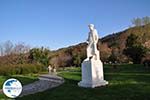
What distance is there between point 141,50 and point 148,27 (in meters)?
45.2

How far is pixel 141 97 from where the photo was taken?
33.4 ft

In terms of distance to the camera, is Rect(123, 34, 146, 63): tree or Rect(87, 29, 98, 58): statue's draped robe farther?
Rect(123, 34, 146, 63): tree

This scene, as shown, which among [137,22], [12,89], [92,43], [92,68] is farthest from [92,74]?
[137,22]

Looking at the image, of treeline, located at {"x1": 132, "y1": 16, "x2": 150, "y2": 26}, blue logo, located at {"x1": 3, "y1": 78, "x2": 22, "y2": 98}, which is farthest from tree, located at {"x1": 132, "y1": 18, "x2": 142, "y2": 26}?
blue logo, located at {"x1": 3, "y1": 78, "x2": 22, "y2": 98}

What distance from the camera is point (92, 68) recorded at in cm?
1462

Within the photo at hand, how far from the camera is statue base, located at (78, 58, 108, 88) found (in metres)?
14.4

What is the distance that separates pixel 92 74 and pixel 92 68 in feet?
1.15

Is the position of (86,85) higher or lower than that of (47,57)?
lower

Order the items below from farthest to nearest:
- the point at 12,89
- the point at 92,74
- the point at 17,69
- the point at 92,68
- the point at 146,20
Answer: the point at 146,20
the point at 17,69
the point at 92,68
the point at 92,74
the point at 12,89

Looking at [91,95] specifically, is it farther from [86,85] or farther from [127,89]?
[86,85]

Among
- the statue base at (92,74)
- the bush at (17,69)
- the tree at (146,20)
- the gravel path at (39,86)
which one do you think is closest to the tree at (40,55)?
the bush at (17,69)

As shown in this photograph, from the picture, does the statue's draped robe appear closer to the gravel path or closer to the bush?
the gravel path

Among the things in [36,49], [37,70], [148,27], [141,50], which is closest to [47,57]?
[36,49]

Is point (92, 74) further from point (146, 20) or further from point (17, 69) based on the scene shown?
point (146, 20)
